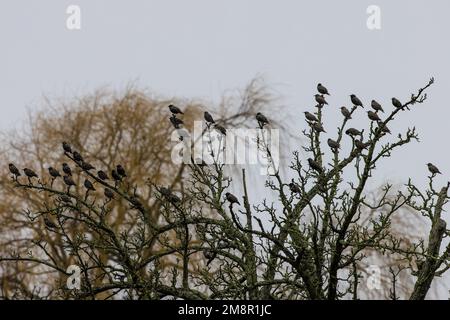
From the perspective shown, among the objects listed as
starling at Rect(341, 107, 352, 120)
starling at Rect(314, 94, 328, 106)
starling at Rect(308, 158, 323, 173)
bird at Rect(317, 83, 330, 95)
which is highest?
bird at Rect(317, 83, 330, 95)

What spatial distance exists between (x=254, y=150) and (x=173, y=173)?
2.31 meters

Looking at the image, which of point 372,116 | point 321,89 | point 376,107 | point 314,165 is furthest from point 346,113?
point 314,165

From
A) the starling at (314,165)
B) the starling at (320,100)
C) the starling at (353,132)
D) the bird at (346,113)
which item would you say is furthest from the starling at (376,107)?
the starling at (314,165)

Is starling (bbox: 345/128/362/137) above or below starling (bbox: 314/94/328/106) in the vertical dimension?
below

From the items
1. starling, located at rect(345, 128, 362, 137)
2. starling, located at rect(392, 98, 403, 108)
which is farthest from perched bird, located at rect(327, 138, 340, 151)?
starling, located at rect(392, 98, 403, 108)

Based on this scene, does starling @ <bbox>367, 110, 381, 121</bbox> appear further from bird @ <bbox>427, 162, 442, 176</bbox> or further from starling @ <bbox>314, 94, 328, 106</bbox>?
bird @ <bbox>427, 162, 442, 176</bbox>

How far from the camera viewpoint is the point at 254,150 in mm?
26750

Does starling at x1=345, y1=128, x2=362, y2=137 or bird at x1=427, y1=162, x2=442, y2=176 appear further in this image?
bird at x1=427, y1=162, x2=442, y2=176

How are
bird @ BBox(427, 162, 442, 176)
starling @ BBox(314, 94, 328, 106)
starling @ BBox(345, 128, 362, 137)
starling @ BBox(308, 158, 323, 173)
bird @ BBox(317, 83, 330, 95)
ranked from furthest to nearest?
1. bird @ BBox(317, 83, 330, 95)
2. starling @ BBox(314, 94, 328, 106)
3. bird @ BBox(427, 162, 442, 176)
4. starling @ BBox(345, 128, 362, 137)
5. starling @ BBox(308, 158, 323, 173)

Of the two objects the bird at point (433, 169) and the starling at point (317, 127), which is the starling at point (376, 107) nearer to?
the starling at point (317, 127)

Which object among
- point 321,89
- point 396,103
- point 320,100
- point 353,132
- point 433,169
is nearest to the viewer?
point 396,103

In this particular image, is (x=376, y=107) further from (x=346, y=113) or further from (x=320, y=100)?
(x=320, y=100)
